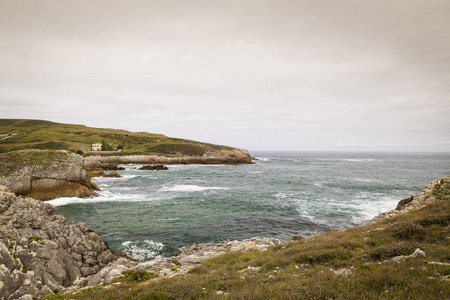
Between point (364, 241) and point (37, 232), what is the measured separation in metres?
20.6

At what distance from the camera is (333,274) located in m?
7.63

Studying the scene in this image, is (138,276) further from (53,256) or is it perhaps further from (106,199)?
(106,199)

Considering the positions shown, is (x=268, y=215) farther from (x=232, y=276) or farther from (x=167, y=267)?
(x=232, y=276)

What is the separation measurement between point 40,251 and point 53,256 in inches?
30.1

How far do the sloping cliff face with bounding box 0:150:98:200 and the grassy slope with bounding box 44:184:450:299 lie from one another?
29692 millimetres

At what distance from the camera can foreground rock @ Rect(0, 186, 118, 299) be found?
10.6 meters

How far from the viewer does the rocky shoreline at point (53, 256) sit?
1081 centimetres

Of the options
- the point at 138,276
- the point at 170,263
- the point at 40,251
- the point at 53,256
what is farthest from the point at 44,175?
the point at 138,276

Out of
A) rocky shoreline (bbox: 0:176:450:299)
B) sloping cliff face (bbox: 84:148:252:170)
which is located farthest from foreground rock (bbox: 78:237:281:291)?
sloping cliff face (bbox: 84:148:252:170)

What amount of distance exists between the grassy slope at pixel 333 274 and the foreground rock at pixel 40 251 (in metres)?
3.03

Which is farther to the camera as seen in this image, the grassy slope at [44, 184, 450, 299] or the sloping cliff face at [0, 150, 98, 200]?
the sloping cliff face at [0, 150, 98, 200]

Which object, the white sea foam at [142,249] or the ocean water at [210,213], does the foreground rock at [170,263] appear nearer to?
the white sea foam at [142,249]

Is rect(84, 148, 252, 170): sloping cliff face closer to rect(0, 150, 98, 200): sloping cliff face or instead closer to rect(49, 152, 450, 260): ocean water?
rect(0, 150, 98, 200): sloping cliff face

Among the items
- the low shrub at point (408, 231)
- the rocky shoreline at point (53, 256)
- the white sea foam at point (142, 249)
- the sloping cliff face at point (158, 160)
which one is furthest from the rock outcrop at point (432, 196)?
the sloping cliff face at point (158, 160)
